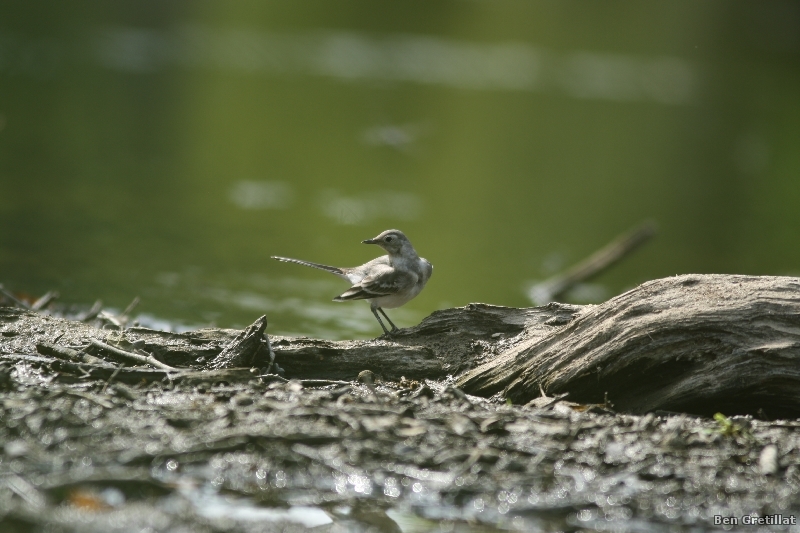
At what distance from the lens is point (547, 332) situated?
7.71 m

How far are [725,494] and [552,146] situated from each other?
2604cm

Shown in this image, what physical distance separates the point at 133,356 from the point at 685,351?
390cm

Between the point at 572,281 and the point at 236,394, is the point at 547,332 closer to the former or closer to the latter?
the point at 236,394

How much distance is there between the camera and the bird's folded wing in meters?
8.45

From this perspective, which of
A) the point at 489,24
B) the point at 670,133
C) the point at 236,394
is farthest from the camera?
the point at 489,24

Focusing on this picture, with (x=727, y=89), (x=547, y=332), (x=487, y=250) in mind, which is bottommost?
(x=547, y=332)

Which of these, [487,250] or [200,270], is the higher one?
[487,250]

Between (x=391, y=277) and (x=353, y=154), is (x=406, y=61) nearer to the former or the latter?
(x=353, y=154)

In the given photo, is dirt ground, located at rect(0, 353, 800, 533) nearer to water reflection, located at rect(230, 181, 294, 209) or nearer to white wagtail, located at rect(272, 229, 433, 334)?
white wagtail, located at rect(272, 229, 433, 334)

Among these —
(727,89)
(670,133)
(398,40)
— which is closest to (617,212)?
(670,133)

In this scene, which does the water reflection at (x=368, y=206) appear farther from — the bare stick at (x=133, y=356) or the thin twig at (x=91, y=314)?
the bare stick at (x=133, y=356)

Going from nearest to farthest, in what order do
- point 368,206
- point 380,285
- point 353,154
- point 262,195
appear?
point 380,285, point 368,206, point 262,195, point 353,154

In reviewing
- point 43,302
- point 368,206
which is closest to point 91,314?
point 43,302

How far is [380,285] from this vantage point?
8445 millimetres
